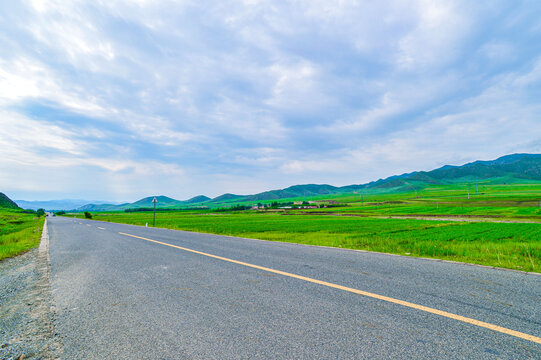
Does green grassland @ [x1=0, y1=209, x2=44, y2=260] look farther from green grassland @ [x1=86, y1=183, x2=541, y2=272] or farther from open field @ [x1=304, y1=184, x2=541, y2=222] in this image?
open field @ [x1=304, y1=184, x2=541, y2=222]

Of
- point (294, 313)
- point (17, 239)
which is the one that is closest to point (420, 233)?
point (294, 313)

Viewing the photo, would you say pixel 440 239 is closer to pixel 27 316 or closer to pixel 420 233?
pixel 420 233

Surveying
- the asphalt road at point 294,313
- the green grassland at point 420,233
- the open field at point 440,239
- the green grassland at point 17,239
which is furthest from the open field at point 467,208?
the green grassland at point 17,239

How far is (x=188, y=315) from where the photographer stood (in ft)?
12.2

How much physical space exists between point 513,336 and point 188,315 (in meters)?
4.33

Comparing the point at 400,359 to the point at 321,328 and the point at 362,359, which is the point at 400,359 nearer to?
the point at 362,359

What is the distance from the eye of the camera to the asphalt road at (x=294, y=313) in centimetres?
272

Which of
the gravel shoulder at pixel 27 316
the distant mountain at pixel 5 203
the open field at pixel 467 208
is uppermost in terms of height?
the distant mountain at pixel 5 203

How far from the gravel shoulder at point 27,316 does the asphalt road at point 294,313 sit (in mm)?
181

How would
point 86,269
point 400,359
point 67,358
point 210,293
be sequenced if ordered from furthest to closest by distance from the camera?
point 86,269
point 210,293
point 67,358
point 400,359

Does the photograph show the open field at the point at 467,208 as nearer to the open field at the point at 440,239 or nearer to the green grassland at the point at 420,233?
the green grassland at the point at 420,233

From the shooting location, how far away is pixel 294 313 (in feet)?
12.0

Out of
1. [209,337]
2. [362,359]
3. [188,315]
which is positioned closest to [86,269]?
[188,315]

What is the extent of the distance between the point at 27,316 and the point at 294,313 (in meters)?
4.38
